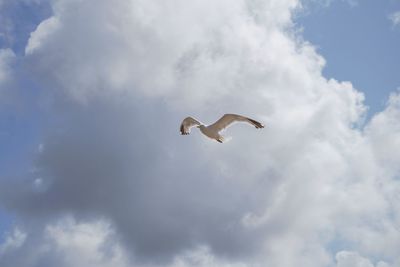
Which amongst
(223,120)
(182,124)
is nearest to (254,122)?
(223,120)

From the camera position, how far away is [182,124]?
49031 millimetres

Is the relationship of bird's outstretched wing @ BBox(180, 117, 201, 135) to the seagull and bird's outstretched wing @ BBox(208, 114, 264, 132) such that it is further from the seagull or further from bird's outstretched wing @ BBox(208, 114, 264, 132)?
bird's outstretched wing @ BBox(208, 114, 264, 132)

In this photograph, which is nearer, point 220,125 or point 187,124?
point 220,125

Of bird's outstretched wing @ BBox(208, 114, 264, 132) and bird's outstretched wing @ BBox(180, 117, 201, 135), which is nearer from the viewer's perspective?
bird's outstretched wing @ BBox(208, 114, 264, 132)

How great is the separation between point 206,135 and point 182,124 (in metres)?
4.32

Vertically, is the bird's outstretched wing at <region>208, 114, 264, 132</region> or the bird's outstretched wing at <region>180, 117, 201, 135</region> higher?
the bird's outstretched wing at <region>180, 117, 201, 135</region>

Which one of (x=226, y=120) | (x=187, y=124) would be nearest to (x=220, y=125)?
(x=226, y=120)

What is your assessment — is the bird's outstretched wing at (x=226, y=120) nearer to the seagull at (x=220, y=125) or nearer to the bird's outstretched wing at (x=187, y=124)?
the seagull at (x=220, y=125)

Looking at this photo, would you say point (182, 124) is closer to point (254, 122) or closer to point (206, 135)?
point (206, 135)

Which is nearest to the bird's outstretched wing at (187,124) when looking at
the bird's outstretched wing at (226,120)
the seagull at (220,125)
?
the seagull at (220,125)

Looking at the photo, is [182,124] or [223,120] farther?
[182,124]

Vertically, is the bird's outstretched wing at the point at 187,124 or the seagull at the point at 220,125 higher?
the bird's outstretched wing at the point at 187,124

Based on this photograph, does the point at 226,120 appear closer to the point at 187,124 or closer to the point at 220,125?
the point at 220,125

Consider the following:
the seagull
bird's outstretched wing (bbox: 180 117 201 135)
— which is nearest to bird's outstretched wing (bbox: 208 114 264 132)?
the seagull
